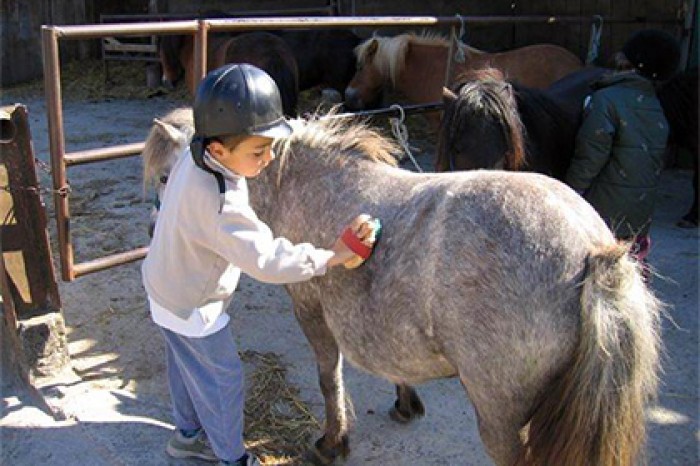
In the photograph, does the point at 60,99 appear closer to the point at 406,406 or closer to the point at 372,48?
the point at 406,406

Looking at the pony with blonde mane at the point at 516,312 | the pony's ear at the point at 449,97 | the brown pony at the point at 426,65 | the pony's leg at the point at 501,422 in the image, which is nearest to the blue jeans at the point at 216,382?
the pony with blonde mane at the point at 516,312

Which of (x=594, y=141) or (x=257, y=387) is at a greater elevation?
(x=594, y=141)

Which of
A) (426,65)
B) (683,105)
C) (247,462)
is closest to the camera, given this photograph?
(247,462)

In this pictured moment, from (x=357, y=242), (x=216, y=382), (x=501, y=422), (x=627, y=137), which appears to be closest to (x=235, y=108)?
(x=357, y=242)

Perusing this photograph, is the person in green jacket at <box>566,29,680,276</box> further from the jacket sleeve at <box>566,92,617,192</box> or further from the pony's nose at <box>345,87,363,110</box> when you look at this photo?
the pony's nose at <box>345,87,363,110</box>

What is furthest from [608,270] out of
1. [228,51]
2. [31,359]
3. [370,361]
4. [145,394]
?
[228,51]

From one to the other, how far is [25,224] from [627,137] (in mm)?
2856

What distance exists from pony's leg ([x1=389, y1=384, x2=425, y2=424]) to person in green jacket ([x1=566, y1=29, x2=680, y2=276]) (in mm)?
1330

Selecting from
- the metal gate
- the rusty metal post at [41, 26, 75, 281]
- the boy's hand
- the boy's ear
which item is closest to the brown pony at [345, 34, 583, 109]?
the metal gate

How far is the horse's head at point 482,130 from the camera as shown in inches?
130

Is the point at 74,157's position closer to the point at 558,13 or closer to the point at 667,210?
the point at 667,210

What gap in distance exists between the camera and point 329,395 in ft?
8.77

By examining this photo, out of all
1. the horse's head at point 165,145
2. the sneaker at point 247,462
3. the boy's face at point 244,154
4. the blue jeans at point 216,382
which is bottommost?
the sneaker at point 247,462

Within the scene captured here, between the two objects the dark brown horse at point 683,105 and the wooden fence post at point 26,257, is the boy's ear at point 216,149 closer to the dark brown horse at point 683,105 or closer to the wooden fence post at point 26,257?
the wooden fence post at point 26,257
